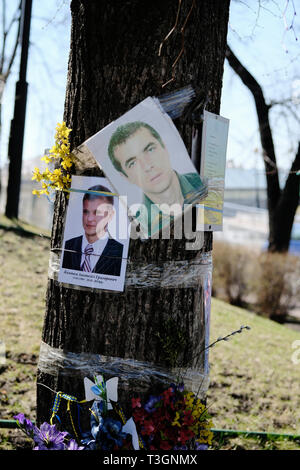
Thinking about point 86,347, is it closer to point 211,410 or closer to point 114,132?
point 114,132

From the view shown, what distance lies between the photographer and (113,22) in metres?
1.88

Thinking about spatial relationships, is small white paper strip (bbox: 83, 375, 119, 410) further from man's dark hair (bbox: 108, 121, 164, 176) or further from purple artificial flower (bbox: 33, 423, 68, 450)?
man's dark hair (bbox: 108, 121, 164, 176)

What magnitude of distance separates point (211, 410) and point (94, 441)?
92.9 inches

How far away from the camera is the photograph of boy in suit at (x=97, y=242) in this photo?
6.16 ft

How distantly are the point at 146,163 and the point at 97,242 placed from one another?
0.37 metres

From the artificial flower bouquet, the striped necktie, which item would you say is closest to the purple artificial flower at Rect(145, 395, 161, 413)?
the artificial flower bouquet

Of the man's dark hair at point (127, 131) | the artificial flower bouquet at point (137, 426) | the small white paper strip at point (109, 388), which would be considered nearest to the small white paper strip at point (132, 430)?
the artificial flower bouquet at point (137, 426)

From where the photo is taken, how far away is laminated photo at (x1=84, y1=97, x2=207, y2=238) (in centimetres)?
183

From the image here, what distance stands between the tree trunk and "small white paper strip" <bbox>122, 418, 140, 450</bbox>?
0.35 feet

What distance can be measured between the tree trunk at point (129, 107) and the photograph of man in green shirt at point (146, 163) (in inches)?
4.3

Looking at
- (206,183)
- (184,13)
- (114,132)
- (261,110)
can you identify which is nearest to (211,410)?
(206,183)

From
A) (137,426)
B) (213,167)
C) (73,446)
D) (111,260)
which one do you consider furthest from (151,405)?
(213,167)

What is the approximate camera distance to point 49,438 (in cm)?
183

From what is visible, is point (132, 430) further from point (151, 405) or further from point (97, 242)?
point (97, 242)
